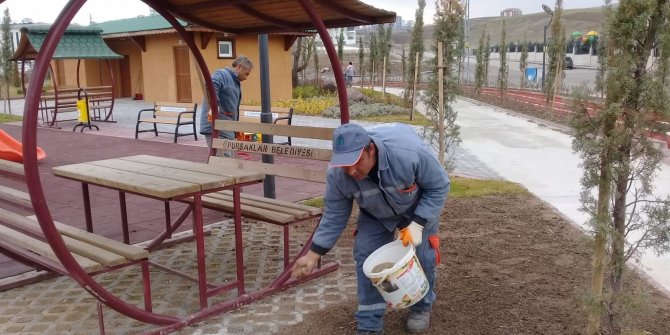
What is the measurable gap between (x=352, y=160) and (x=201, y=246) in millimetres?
1340

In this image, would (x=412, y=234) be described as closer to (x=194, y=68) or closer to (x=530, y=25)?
(x=194, y=68)

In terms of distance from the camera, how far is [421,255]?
3.34m

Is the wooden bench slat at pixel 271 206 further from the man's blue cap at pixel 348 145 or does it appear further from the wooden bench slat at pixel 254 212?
the man's blue cap at pixel 348 145

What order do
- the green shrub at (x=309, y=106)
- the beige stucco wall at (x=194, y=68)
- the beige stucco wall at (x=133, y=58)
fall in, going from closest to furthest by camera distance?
the green shrub at (x=309, y=106) < the beige stucco wall at (x=194, y=68) < the beige stucco wall at (x=133, y=58)

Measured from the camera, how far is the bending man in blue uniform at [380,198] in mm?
2996

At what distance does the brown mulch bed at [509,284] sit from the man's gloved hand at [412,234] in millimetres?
721

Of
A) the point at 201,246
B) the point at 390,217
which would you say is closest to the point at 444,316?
the point at 390,217

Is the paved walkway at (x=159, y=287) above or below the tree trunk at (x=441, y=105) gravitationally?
below

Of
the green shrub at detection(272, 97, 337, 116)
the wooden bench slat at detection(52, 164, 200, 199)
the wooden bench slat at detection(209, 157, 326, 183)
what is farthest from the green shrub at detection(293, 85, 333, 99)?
the wooden bench slat at detection(52, 164, 200, 199)

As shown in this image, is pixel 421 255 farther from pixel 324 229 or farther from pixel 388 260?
pixel 324 229

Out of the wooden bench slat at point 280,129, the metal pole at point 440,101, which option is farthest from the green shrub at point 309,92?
the wooden bench slat at point 280,129

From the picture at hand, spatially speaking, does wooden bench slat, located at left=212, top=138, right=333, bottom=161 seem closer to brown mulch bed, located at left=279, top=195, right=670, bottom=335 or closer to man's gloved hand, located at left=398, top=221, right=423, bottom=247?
brown mulch bed, located at left=279, top=195, right=670, bottom=335

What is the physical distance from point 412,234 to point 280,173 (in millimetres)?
1784

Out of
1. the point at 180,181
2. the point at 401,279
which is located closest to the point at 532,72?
the point at 180,181
